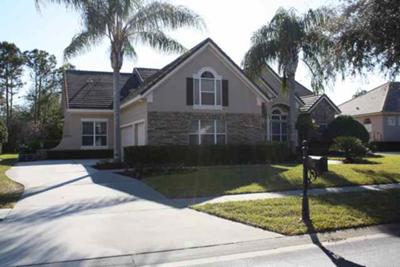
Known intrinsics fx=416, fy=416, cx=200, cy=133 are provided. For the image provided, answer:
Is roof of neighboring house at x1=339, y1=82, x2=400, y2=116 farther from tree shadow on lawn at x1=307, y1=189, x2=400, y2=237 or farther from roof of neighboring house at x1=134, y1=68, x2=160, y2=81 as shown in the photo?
tree shadow on lawn at x1=307, y1=189, x2=400, y2=237

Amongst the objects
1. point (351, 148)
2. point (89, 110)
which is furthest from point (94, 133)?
point (351, 148)

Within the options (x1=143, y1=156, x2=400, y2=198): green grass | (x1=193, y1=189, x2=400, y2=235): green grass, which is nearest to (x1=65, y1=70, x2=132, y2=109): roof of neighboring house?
(x1=143, y1=156, x2=400, y2=198): green grass

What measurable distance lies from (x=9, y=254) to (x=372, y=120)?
39.8 meters

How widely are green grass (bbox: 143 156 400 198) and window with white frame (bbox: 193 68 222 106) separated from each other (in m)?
6.27

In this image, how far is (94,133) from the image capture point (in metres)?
29.5

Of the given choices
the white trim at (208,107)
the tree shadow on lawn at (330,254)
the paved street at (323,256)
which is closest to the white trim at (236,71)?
the white trim at (208,107)

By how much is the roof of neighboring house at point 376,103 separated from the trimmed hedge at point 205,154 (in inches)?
762

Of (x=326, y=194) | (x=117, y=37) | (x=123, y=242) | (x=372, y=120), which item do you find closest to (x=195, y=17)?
(x=117, y=37)

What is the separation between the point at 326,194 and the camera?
37.2 ft

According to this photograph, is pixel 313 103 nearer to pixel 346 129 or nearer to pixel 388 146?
pixel 346 129

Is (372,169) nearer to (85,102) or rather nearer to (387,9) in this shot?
(387,9)

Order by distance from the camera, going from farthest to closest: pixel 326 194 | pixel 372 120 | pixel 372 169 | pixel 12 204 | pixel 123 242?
pixel 372 120
pixel 372 169
pixel 326 194
pixel 12 204
pixel 123 242

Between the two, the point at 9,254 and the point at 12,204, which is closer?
the point at 9,254

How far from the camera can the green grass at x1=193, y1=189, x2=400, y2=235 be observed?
7941mm
